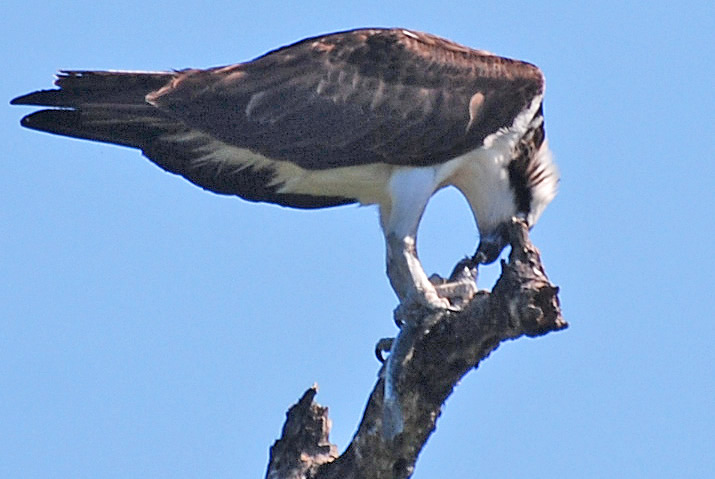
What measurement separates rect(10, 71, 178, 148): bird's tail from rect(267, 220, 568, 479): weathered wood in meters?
2.38

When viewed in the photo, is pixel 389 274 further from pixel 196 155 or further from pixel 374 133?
pixel 196 155

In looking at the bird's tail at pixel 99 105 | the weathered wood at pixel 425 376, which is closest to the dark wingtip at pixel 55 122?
the bird's tail at pixel 99 105

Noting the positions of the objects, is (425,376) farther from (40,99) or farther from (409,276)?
(40,99)

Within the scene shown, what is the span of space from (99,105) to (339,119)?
1.64 metres

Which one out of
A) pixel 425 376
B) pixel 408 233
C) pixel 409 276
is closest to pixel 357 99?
pixel 408 233

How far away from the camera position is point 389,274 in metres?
9.25

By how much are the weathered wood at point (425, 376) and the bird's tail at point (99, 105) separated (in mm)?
2376

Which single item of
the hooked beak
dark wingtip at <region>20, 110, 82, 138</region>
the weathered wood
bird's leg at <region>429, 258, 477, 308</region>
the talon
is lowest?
the weathered wood

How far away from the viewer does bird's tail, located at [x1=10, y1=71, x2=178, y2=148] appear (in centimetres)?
873

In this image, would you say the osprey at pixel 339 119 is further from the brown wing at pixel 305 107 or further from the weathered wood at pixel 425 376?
the weathered wood at pixel 425 376

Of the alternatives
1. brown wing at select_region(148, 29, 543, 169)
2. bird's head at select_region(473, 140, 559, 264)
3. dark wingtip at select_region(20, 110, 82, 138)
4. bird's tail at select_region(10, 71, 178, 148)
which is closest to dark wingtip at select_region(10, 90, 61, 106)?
bird's tail at select_region(10, 71, 178, 148)

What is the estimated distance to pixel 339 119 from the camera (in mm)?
9031

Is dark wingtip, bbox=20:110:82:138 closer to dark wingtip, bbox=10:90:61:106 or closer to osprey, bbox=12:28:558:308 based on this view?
osprey, bbox=12:28:558:308

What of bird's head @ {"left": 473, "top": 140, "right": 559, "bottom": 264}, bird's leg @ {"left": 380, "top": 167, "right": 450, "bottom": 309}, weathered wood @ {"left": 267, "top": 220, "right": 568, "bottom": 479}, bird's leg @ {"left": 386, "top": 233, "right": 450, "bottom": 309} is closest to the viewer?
weathered wood @ {"left": 267, "top": 220, "right": 568, "bottom": 479}
